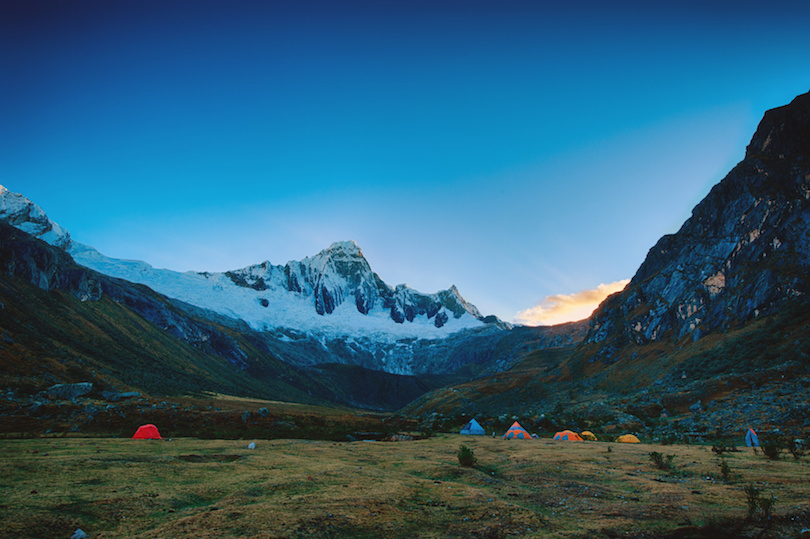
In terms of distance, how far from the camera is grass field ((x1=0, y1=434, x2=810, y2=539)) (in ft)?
35.6

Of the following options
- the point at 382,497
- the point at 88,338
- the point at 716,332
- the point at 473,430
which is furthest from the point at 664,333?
the point at 88,338

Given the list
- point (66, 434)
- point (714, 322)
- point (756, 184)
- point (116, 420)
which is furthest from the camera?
point (756, 184)

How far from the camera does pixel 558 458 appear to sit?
26.5 m

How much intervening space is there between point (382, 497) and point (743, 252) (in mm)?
101308

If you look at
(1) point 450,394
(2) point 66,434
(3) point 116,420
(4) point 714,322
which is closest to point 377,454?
(2) point 66,434

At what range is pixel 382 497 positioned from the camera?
14.5m

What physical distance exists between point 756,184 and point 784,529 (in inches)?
4134

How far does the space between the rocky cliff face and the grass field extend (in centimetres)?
6808

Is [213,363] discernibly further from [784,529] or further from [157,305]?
[784,529]

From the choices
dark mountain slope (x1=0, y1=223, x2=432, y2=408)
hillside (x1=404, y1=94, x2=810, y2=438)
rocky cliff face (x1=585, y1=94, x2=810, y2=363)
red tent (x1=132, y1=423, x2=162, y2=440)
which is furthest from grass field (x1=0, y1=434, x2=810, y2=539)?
rocky cliff face (x1=585, y1=94, x2=810, y2=363)

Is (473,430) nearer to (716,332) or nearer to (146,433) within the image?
(146,433)

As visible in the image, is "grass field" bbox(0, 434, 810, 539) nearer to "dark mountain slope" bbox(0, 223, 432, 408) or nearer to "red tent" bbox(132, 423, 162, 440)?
"red tent" bbox(132, 423, 162, 440)

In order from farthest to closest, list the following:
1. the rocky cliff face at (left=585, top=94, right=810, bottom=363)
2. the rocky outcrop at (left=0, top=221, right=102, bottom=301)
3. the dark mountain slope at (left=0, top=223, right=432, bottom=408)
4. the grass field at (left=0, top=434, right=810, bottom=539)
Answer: the rocky outcrop at (left=0, top=221, right=102, bottom=301) → the dark mountain slope at (left=0, top=223, right=432, bottom=408) → the rocky cliff face at (left=585, top=94, right=810, bottom=363) → the grass field at (left=0, top=434, right=810, bottom=539)

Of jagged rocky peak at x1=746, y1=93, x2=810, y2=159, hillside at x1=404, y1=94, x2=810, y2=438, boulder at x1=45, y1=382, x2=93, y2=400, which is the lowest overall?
boulder at x1=45, y1=382, x2=93, y2=400
